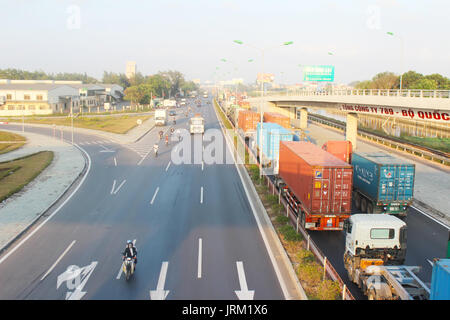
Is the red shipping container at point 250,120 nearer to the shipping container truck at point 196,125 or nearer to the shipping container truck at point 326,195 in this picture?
the shipping container truck at point 196,125

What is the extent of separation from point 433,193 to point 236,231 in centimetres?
1501

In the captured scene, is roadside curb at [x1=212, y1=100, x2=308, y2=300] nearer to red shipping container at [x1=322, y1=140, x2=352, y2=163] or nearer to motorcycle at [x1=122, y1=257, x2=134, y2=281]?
motorcycle at [x1=122, y1=257, x2=134, y2=281]

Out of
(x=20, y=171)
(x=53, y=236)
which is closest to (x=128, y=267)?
(x=53, y=236)

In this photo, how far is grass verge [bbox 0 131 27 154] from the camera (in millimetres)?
44969

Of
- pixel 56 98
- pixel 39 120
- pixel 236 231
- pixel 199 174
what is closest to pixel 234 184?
pixel 199 174

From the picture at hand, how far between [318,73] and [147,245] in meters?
54.4

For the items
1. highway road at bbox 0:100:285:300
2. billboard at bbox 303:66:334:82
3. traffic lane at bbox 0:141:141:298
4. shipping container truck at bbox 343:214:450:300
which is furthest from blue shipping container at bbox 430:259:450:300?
billboard at bbox 303:66:334:82

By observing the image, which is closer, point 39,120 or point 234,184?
point 234,184

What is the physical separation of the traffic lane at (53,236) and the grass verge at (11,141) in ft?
69.6

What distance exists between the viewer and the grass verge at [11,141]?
4497 centimetres

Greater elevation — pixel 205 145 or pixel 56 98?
pixel 56 98

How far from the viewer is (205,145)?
47.4 m
